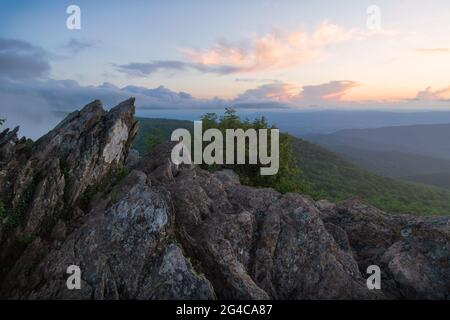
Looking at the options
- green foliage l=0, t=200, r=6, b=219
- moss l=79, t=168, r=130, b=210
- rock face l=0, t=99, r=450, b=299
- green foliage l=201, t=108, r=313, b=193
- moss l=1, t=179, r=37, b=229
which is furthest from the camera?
green foliage l=201, t=108, r=313, b=193

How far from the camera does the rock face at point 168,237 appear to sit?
2114 centimetres

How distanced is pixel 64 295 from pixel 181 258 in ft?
20.9

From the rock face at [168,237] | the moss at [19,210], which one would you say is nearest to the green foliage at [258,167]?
the rock face at [168,237]

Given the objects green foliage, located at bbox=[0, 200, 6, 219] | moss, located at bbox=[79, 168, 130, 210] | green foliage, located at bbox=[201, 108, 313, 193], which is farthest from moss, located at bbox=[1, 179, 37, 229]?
green foliage, located at bbox=[201, 108, 313, 193]

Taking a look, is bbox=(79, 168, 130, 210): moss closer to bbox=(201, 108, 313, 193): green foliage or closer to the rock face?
the rock face

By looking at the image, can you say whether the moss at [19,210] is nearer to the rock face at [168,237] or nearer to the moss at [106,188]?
the rock face at [168,237]

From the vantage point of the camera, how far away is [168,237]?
23.1 metres

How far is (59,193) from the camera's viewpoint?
24469 mm

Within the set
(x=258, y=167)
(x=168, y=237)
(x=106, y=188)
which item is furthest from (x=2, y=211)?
(x=258, y=167)

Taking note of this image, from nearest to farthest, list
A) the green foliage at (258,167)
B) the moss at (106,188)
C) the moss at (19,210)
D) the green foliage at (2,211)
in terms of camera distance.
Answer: the green foliage at (2,211) → the moss at (19,210) → the moss at (106,188) → the green foliage at (258,167)

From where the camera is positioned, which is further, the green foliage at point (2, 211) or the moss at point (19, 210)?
the moss at point (19, 210)

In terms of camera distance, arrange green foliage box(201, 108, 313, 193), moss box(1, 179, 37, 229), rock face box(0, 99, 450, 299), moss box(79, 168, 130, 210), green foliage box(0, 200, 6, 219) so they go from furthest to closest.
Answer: green foliage box(201, 108, 313, 193), moss box(79, 168, 130, 210), moss box(1, 179, 37, 229), green foliage box(0, 200, 6, 219), rock face box(0, 99, 450, 299)

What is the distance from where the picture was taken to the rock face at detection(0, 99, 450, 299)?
69.4 ft
